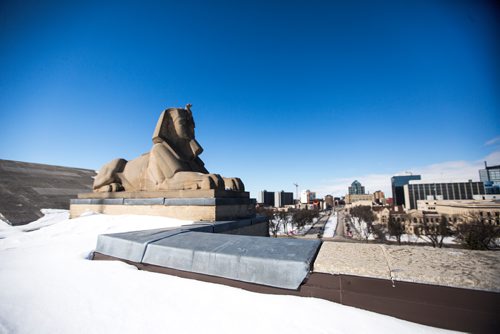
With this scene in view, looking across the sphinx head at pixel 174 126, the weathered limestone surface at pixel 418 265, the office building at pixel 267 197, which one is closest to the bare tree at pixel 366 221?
the sphinx head at pixel 174 126

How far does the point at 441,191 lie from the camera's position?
2584 inches

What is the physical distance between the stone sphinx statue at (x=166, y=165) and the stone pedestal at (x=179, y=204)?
21 centimetres

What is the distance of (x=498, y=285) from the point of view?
0.98 m

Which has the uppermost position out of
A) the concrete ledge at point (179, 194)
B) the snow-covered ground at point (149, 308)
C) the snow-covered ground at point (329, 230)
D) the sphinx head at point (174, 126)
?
the sphinx head at point (174, 126)

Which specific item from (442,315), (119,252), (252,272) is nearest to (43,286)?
(119,252)

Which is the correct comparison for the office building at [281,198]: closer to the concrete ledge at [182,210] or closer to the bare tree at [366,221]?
the bare tree at [366,221]

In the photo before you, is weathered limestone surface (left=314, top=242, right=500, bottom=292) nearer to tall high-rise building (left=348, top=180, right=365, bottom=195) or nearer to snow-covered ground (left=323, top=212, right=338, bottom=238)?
snow-covered ground (left=323, top=212, right=338, bottom=238)

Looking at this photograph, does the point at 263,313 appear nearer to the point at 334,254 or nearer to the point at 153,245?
the point at 334,254

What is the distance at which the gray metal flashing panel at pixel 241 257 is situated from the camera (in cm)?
134

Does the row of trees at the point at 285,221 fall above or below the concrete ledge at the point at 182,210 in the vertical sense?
below

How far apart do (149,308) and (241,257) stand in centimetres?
57

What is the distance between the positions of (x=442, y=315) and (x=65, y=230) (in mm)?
4744

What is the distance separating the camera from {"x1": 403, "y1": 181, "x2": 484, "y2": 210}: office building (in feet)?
209

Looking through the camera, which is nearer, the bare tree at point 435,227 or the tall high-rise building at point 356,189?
the bare tree at point 435,227
